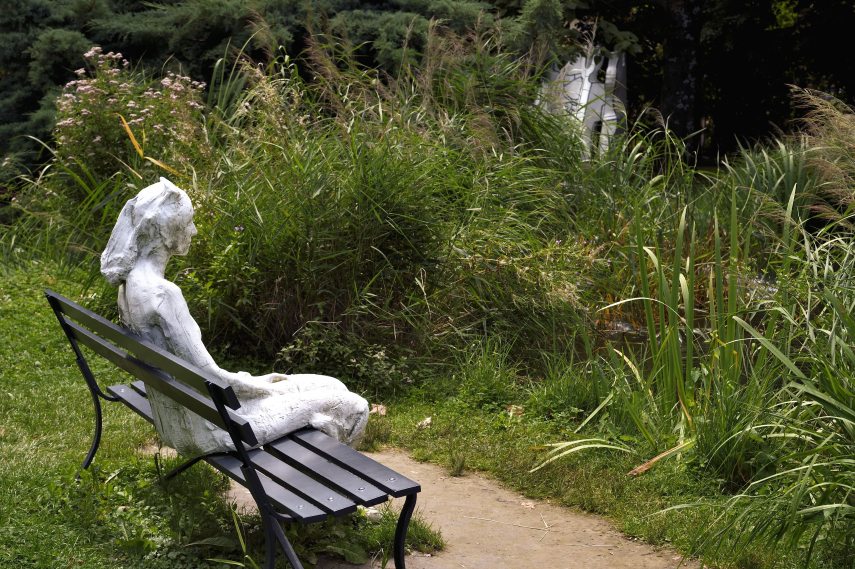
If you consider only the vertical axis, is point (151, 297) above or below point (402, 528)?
A: above

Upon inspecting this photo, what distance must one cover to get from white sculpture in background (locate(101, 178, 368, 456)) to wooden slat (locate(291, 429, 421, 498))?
0.10 m

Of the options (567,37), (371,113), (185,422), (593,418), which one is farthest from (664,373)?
(567,37)

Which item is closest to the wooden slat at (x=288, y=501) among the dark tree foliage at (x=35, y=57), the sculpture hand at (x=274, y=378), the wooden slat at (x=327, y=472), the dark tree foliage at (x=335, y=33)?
the wooden slat at (x=327, y=472)

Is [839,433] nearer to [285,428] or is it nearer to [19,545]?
[285,428]

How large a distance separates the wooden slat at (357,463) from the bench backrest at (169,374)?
387 millimetres

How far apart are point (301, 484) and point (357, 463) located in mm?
242

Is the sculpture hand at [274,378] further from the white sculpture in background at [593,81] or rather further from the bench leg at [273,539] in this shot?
the white sculpture in background at [593,81]

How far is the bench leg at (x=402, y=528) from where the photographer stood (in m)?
3.73

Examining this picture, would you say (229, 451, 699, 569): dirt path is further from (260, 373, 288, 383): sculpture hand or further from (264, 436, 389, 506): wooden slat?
(260, 373, 288, 383): sculpture hand

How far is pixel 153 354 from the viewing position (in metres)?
3.84

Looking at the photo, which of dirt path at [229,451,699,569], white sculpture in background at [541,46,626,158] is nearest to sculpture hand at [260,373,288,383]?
dirt path at [229,451,699,569]

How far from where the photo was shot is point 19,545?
4.00 m

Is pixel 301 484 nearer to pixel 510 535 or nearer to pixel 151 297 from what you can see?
pixel 151 297

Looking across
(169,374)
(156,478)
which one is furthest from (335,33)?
(169,374)
